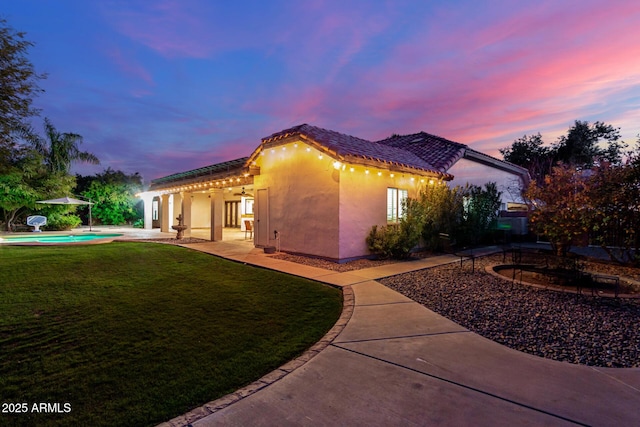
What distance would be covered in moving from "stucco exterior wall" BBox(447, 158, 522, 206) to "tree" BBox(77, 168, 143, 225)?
27830 mm

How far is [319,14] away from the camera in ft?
34.7

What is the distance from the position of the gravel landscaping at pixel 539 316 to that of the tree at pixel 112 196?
29385mm

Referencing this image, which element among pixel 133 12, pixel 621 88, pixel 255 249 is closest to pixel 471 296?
pixel 255 249

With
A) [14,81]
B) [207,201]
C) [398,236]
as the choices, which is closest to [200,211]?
[207,201]

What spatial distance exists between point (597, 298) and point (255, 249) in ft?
33.2

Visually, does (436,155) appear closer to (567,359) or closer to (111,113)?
(567,359)

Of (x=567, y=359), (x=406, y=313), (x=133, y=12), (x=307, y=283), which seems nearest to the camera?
(x=567, y=359)

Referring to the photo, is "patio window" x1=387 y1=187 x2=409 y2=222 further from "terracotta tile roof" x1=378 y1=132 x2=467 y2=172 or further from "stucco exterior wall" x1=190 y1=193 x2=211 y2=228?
"stucco exterior wall" x1=190 y1=193 x2=211 y2=228

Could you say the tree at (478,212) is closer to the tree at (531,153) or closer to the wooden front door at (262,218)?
the wooden front door at (262,218)

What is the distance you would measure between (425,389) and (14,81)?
11891 mm

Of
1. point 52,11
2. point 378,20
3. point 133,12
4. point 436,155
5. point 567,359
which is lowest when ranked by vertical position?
point 567,359

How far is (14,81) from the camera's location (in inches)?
321

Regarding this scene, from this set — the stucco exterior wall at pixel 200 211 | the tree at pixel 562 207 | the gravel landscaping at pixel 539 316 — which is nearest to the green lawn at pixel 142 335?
the gravel landscaping at pixel 539 316

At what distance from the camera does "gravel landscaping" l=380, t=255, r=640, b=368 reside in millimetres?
3572
